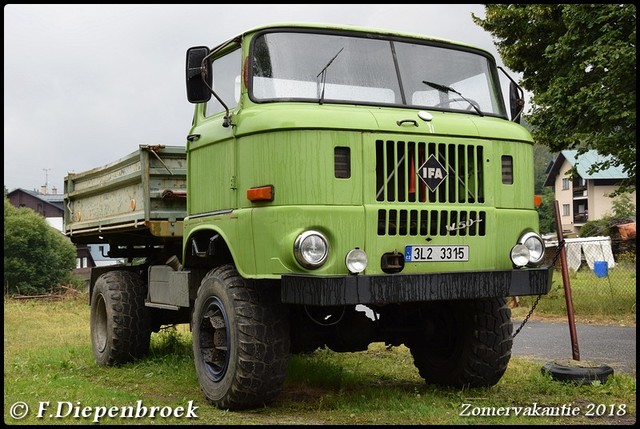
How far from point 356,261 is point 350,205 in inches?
16.7

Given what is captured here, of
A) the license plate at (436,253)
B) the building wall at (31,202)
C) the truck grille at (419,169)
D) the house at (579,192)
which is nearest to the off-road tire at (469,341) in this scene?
the license plate at (436,253)

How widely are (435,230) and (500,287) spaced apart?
68 centimetres

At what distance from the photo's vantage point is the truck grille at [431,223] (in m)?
6.20

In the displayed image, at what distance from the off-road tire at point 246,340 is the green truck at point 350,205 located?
14 millimetres

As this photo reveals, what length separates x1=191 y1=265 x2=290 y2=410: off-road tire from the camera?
A: 6.23m

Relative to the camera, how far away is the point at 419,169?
6.30 meters

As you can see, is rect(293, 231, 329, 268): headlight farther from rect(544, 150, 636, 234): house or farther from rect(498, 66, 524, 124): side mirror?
rect(544, 150, 636, 234): house

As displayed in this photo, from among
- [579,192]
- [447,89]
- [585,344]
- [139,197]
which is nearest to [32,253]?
[579,192]

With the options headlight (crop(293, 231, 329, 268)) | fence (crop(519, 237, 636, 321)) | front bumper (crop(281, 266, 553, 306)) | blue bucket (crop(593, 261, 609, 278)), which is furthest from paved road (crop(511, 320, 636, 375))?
blue bucket (crop(593, 261, 609, 278))

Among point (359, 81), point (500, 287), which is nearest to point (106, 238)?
point (359, 81)

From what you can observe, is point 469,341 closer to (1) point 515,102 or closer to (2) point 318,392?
(2) point 318,392

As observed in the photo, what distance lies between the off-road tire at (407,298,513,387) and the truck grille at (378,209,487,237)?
1.09 metres

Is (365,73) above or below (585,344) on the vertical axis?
above

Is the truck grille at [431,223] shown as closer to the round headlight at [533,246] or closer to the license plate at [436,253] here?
the license plate at [436,253]
